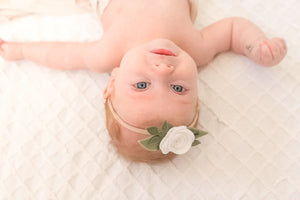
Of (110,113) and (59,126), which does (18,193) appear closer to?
(59,126)

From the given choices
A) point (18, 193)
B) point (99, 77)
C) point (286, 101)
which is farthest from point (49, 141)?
point (286, 101)

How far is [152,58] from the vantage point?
0.92m

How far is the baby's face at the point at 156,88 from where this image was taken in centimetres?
89

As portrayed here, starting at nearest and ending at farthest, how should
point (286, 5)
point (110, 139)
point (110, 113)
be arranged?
point (110, 113)
point (110, 139)
point (286, 5)

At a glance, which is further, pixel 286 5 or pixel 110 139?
pixel 286 5

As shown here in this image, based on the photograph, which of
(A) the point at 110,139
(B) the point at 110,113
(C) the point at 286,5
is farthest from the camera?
(C) the point at 286,5

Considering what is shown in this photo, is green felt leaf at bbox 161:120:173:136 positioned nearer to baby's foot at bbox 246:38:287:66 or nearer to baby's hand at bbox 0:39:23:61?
baby's foot at bbox 246:38:287:66

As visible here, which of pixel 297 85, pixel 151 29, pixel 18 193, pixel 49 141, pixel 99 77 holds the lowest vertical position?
pixel 18 193

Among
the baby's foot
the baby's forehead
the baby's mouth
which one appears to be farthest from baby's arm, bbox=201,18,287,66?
the baby's forehead

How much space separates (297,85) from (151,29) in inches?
23.2

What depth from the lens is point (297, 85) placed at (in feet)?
3.73

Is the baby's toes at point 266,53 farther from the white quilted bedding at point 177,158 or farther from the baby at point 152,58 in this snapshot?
the white quilted bedding at point 177,158

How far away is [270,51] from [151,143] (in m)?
0.53

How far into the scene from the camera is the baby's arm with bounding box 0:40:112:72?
112 centimetres
